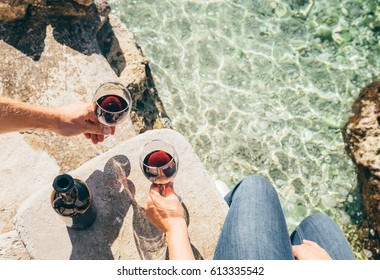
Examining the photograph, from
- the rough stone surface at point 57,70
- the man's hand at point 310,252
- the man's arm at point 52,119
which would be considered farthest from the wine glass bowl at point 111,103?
the man's hand at point 310,252

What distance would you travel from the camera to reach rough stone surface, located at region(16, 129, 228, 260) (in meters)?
3.16

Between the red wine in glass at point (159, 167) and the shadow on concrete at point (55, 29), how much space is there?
79.9 inches

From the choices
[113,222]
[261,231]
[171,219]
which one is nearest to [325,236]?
[261,231]

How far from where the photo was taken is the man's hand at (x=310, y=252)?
326cm

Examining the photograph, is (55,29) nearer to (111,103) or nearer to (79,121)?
(79,121)

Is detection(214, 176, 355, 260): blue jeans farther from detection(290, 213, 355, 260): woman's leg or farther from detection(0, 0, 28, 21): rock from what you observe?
detection(0, 0, 28, 21): rock

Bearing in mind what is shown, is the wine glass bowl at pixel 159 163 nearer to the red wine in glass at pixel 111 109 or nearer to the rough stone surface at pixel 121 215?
the red wine in glass at pixel 111 109

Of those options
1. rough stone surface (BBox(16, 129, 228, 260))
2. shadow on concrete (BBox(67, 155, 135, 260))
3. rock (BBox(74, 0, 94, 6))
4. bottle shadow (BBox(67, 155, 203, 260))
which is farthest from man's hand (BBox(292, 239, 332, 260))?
rock (BBox(74, 0, 94, 6))

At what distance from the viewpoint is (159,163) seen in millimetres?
2807
